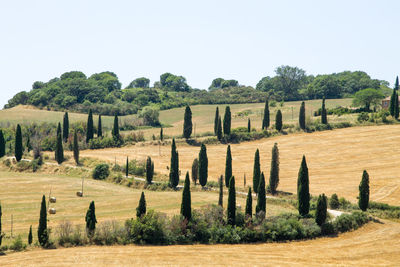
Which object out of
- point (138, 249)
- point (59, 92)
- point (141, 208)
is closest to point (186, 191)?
point (141, 208)

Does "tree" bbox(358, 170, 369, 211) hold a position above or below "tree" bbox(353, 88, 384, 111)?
below

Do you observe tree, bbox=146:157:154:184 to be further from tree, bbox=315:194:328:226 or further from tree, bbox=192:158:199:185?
tree, bbox=315:194:328:226

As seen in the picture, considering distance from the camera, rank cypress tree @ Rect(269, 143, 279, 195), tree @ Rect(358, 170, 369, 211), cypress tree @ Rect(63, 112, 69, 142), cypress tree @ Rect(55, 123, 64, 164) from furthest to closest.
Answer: cypress tree @ Rect(63, 112, 69, 142), cypress tree @ Rect(55, 123, 64, 164), cypress tree @ Rect(269, 143, 279, 195), tree @ Rect(358, 170, 369, 211)

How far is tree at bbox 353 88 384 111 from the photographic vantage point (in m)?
126

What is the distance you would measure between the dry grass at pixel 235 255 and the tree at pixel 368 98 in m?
82.6

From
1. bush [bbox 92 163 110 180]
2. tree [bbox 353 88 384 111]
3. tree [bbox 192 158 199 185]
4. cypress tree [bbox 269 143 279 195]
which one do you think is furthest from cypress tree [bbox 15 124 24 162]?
tree [bbox 353 88 384 111]

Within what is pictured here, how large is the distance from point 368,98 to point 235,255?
310 ft

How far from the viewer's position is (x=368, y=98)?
12631cm

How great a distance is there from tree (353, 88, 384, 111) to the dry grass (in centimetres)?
8257

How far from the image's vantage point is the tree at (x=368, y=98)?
126m

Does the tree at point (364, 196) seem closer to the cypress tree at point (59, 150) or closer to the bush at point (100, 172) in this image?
the bush at point (100, 172)

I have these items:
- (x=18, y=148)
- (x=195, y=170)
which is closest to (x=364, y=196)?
(x=195, y=170)

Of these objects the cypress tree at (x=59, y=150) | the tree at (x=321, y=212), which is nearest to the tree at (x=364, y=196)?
the tree at (x=321, y=212)

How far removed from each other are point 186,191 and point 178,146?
54753 millimetres
